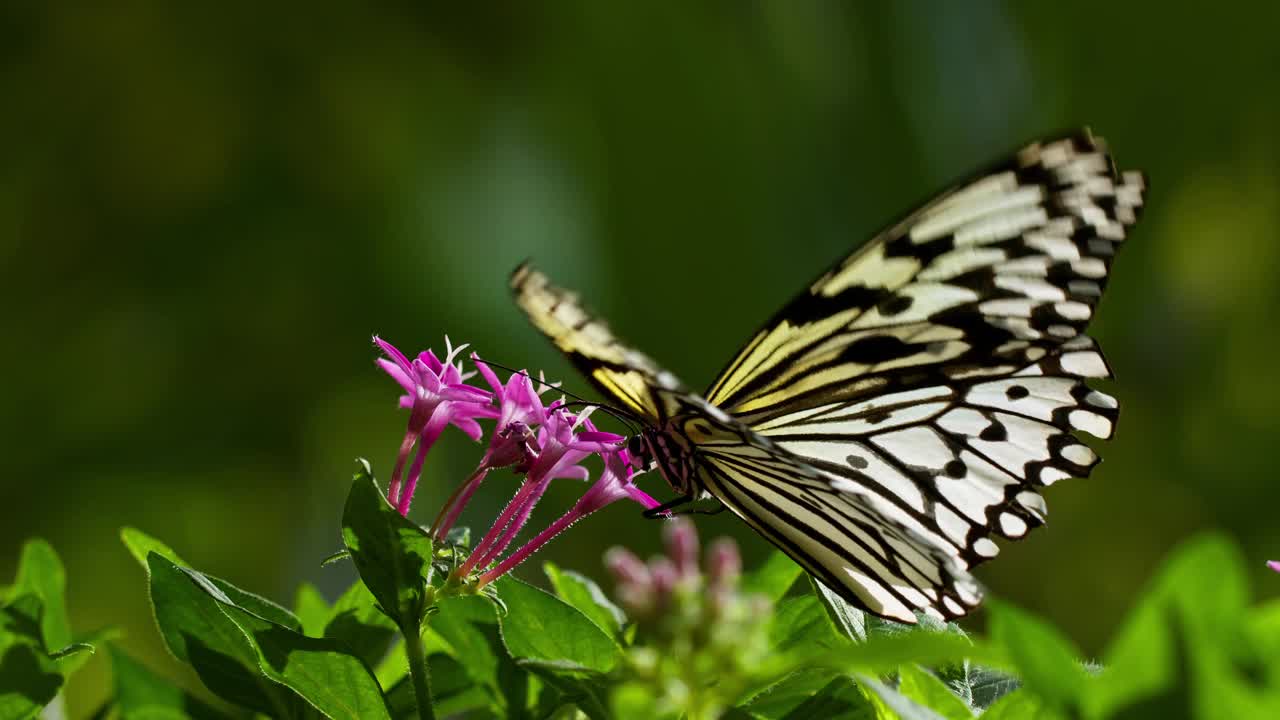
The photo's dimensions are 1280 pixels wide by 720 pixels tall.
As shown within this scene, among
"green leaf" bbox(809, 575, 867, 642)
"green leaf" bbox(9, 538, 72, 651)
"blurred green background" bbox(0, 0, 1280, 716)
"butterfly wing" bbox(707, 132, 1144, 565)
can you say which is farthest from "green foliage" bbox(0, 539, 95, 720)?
"blurred green background" bbox(0, 0, 1280, 716)

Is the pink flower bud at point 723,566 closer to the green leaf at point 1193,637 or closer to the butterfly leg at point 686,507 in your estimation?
the green leaf at point 1193,637

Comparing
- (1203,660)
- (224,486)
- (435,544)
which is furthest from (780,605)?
(224,486)

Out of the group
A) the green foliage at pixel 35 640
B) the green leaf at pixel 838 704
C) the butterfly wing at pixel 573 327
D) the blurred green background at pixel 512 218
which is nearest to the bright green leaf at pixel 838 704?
the green leaf at pixel 838 704

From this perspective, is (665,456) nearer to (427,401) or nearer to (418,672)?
(427,401)

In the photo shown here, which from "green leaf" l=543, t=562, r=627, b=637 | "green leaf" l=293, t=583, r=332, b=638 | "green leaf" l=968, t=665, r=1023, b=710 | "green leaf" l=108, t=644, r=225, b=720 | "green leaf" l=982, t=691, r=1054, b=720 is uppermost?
"green leaf" l=108, t=644, r=225, b=720

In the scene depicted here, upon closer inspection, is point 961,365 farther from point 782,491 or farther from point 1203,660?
point 1203,660

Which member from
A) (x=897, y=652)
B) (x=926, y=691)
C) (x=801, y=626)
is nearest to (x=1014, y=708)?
(x=926, y=691)

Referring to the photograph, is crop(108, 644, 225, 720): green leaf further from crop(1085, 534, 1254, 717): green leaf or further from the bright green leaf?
crop(1085, 534, 1254, 717): green leaf
